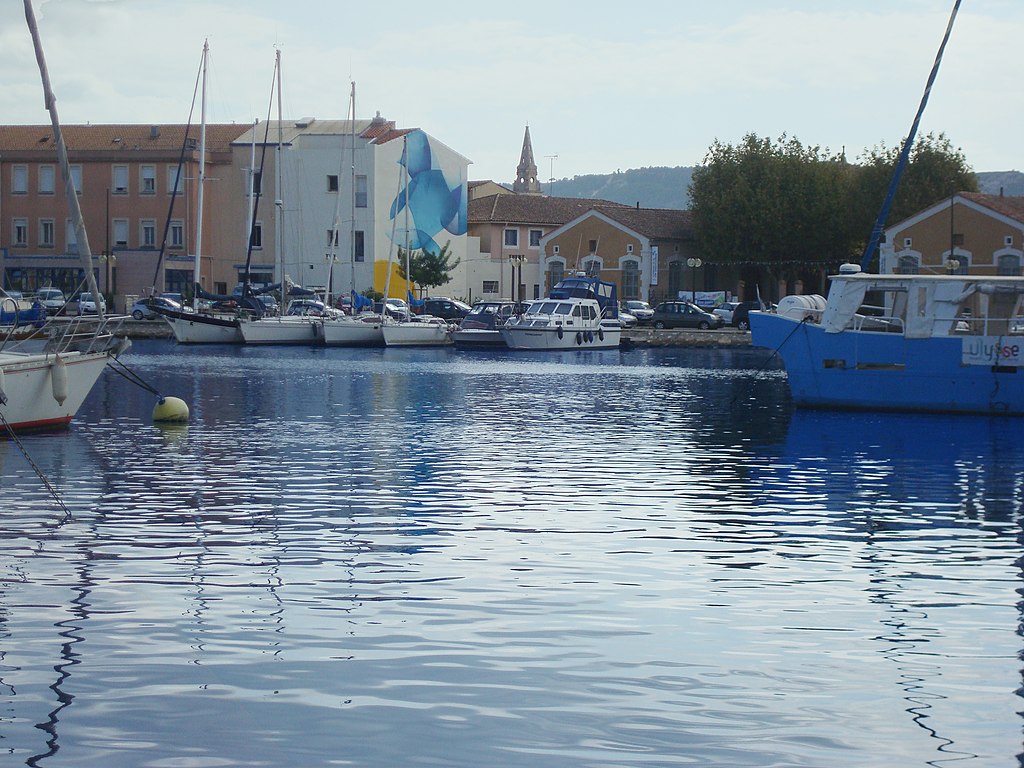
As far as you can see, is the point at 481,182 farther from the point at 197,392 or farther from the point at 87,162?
the point at 197,392

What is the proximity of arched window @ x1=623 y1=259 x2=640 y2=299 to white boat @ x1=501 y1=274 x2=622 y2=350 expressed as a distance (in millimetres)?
22285

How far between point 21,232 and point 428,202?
2736 centimetres

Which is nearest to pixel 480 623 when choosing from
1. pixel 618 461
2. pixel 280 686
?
pixel 280 686

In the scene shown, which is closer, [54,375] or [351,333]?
[54,375]

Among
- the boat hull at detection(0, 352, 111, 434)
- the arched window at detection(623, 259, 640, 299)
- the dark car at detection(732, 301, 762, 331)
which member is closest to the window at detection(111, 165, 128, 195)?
the arched window at detection(623, 259, 640, 299)

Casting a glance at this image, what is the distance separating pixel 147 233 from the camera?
100000mm

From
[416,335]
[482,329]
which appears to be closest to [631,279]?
[482,329]

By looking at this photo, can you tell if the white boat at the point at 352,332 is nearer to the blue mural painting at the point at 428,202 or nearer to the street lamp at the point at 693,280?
the street lamp at the point at 693,280

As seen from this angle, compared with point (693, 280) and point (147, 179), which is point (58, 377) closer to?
point (693, 280)

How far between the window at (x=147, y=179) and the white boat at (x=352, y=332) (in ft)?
100

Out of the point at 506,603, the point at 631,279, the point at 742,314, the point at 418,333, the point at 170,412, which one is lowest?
the point at 506,603

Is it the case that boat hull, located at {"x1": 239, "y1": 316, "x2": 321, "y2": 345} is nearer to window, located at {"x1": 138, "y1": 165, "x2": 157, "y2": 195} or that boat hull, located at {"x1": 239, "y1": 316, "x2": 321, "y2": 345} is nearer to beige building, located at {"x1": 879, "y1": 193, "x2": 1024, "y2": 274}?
beige building, located at {"x1": 879, "y1": 193, "x2": 1024, "y2": 274}

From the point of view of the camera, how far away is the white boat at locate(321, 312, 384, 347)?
72.9 m

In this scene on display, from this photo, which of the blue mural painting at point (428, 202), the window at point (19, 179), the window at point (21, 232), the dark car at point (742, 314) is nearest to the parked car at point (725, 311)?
the dark car at point (742, 314)
